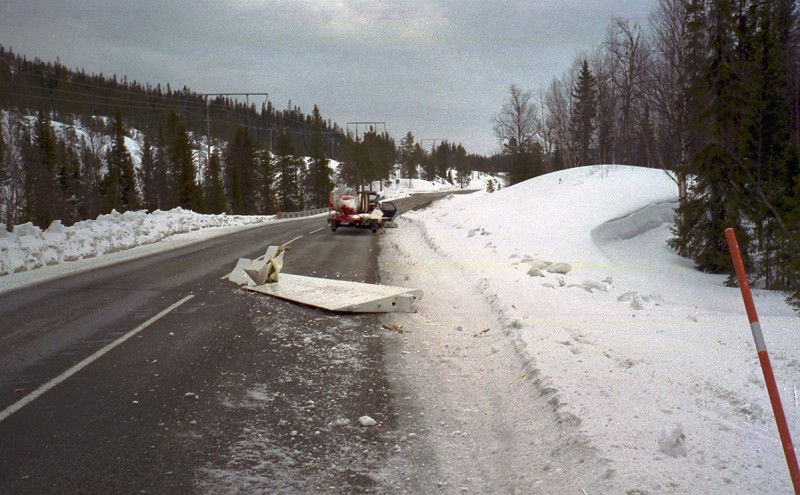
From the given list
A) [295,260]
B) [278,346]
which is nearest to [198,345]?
[278,346]

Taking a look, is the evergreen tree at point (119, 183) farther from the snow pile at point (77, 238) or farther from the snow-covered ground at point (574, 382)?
the snow-covered ground at point (574, 382)

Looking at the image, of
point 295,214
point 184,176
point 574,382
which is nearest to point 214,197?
point 184,176

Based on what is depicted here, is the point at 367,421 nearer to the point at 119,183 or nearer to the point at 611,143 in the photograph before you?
the point at 611,143

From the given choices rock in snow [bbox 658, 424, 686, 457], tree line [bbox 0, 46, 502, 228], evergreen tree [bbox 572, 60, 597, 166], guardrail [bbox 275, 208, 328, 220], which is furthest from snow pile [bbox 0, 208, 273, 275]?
evergreen tree [bbox 572, 60, 597, 166]

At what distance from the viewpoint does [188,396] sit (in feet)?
16.9

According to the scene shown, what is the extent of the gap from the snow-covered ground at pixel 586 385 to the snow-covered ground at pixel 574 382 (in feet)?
0.05

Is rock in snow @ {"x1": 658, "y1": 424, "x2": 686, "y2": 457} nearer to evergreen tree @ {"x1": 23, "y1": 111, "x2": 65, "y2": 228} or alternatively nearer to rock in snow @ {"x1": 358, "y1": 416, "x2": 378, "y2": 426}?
rock in snow @ {"x1": 358, "y1": 416, "x2": 378, "y2": 426}

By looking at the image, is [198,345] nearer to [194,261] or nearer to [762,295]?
[194,261]

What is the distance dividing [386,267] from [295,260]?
301cm

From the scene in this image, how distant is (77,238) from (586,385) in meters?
16.4

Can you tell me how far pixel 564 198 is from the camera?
29953mm

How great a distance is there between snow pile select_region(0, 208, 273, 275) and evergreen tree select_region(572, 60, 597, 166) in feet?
149

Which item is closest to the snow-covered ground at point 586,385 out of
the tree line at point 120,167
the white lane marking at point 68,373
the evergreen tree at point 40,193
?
the white lane marking at point 68,373

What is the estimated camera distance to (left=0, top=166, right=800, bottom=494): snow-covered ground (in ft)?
11.8
